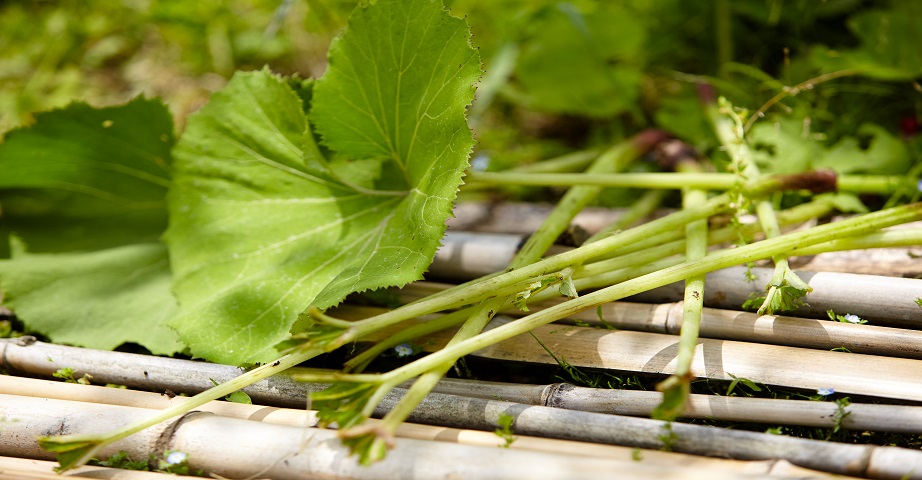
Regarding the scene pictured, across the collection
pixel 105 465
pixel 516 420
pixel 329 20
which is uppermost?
pixel 329 20

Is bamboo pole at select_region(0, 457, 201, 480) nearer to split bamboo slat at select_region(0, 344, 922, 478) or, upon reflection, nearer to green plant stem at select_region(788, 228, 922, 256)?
split bamboo slat at select_region(0, 344, 922, 478)

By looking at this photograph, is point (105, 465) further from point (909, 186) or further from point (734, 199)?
point (909, 186)

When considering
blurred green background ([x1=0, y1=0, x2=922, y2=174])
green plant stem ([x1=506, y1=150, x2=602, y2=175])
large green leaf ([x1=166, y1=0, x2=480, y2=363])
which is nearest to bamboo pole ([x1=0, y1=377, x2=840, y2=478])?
large green leaf ([x1=166, y1=0, x2=480, y2=363])

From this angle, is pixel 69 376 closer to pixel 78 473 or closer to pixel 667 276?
pixel 78 473

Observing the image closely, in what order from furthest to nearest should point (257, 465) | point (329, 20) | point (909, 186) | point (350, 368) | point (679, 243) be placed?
1. point (329, 20)
2. point (909, 186)
3. point (679, 243)
4. point (350, 368)
5. point (257, 465)

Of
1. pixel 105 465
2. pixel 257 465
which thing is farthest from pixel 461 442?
pixel 105 465

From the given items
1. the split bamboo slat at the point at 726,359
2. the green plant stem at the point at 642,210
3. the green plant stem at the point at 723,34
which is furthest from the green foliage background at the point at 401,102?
the split bamboo slat at the point at 726,359
